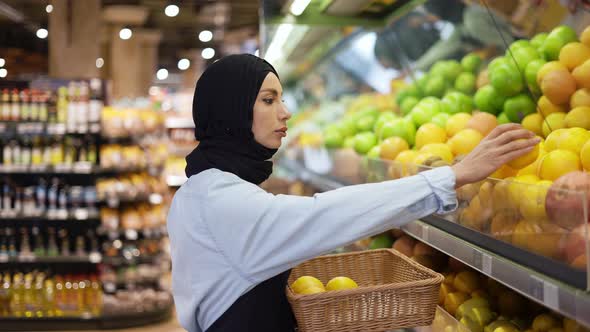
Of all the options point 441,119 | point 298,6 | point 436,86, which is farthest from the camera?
point 298,6

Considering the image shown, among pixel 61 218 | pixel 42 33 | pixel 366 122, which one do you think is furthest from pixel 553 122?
pixel 42 33

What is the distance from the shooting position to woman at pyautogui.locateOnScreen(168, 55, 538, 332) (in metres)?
1.42

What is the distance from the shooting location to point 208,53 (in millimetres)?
17562

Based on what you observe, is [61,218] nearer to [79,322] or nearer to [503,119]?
[79,322]

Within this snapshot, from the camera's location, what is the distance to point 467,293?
2.06 m

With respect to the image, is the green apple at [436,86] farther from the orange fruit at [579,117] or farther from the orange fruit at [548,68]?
the orange fruit at [579,117]

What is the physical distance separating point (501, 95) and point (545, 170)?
2.69 ft

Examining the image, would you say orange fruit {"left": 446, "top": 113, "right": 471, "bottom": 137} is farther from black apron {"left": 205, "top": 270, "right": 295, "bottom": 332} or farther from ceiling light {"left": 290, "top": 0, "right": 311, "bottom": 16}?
ceiling light {"left": 290, "top": 0, "right": 311, "bottom": 16}

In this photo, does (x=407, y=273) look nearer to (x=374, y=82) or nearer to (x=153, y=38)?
(x=374, y=82)

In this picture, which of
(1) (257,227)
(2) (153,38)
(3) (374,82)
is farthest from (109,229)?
(2) (153,38)

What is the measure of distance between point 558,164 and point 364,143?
161 centimetres

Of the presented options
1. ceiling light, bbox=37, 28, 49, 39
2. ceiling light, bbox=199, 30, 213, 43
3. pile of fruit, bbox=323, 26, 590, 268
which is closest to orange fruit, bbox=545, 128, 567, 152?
pile of fruit, bbox=323, 26, 590, 268

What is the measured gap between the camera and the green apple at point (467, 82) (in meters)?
2.80

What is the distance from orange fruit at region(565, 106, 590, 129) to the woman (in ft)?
1.67
